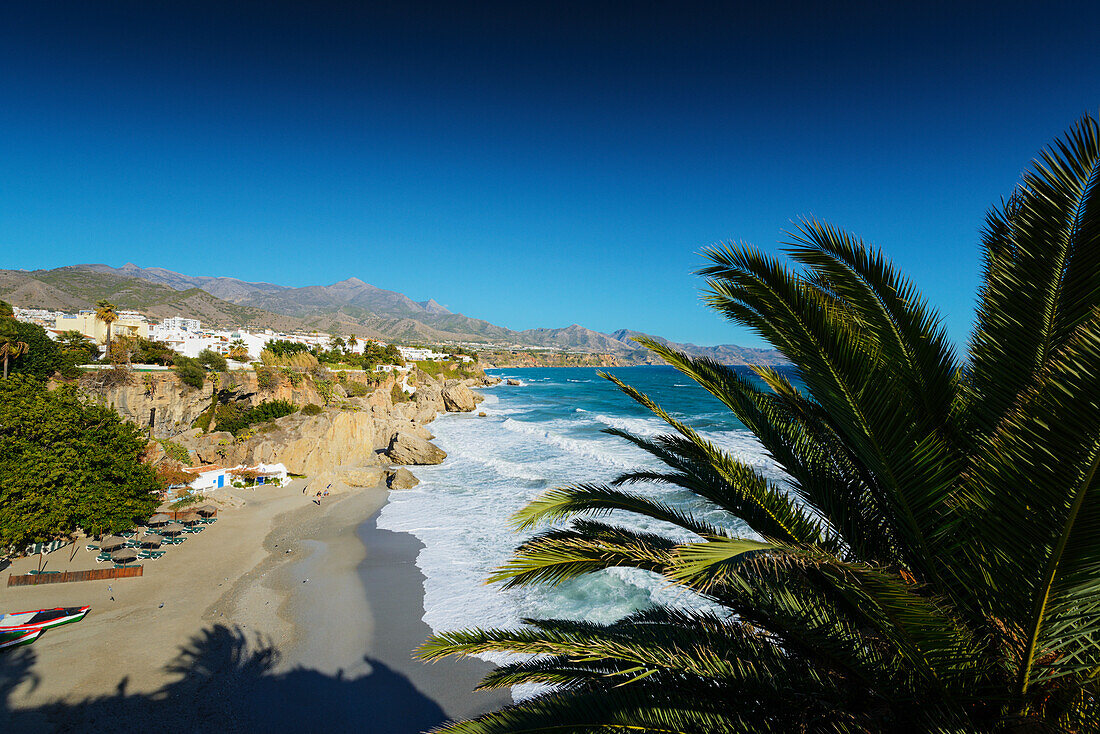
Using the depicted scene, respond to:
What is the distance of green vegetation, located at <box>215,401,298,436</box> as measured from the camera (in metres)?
30.2

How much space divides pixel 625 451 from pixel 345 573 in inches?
774

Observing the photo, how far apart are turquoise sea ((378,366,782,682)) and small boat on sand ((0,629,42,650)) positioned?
8791 millimetres

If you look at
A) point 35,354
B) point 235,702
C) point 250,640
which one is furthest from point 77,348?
point 235,702

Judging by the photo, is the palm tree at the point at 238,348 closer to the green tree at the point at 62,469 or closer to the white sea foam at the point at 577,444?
the white sea foam at the point at 577,444

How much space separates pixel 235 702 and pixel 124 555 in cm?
917

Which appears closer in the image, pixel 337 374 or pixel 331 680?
pixel 331 680

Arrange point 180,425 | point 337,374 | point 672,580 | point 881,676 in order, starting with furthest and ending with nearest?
point 337,374 → point 180,425 → point 881,676 → point 672,580

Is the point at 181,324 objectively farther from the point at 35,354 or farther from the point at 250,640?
the point at 250,640

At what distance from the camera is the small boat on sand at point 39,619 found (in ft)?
34.8

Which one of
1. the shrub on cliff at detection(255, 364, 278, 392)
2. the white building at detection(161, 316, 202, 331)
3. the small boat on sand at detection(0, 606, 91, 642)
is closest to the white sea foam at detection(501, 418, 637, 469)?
the shrub on cliff at detection(255, 364, 278, 392)

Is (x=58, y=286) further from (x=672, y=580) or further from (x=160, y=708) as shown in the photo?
(x=672, y=580)

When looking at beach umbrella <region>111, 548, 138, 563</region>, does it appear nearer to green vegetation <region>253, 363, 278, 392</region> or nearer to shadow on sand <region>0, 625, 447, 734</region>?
shadow on sand <region>0, 625, 447, 734</region>

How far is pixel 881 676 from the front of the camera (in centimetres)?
279

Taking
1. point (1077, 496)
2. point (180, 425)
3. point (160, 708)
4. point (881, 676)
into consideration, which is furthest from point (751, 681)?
point (180, 425)
